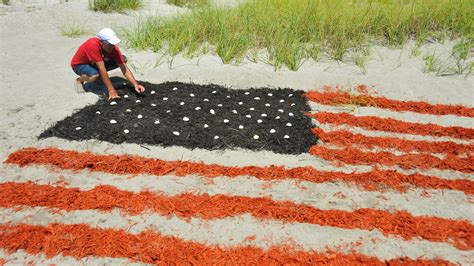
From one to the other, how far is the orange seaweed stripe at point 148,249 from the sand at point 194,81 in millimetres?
104

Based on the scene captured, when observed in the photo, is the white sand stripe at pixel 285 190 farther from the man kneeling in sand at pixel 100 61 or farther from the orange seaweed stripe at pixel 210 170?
the man kneeling in sand at pixel 100 61

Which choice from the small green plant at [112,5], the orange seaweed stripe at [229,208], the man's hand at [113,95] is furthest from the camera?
the small green plant at [112,5]

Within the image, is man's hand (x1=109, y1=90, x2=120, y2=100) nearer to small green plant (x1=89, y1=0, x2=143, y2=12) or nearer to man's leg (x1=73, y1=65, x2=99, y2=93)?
man's leg (x1=73, y1=65, x2=99, y2=93)

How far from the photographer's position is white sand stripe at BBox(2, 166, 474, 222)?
8.99 ft

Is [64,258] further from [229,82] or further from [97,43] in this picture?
[229,82]

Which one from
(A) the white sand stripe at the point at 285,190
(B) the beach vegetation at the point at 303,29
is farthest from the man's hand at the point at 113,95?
(B) the beach vegetation at the point at 303,29

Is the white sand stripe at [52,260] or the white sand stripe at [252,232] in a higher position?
the white sand stripe at [252,232]

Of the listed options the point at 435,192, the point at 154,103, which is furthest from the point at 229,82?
the point at 435,192

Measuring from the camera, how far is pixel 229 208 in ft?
8.77

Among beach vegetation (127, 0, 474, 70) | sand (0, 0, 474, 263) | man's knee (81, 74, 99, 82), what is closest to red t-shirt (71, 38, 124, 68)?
man's knee (81, 74, 99, 82)

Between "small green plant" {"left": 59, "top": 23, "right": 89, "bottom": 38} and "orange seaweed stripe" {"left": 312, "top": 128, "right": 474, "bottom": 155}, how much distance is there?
15.1ft

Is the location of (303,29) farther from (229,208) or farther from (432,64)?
(229,208)

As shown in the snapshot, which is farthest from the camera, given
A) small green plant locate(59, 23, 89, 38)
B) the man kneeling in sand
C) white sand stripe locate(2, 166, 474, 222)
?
small green plant locate(59, 23, 89, 38)

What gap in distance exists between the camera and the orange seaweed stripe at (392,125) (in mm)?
3740
